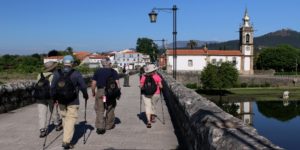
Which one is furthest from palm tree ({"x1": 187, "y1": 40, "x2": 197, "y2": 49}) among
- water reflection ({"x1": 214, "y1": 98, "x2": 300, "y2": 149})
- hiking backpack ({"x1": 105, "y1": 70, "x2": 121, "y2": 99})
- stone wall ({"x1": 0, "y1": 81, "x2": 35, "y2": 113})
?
hiking backpack ({"x1": 105, "y1": 70, "x2": 121, "y2": 99})

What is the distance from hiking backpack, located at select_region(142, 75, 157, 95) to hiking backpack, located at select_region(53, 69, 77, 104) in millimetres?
3166

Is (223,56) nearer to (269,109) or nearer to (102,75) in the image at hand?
(269,109)

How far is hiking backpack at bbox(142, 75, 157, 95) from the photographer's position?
10.7 metres

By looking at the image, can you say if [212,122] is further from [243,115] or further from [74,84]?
[243,115]

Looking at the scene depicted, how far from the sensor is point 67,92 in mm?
7637

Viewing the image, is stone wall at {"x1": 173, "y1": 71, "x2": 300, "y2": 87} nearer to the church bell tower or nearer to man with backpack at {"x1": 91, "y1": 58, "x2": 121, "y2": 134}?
the church bell tower

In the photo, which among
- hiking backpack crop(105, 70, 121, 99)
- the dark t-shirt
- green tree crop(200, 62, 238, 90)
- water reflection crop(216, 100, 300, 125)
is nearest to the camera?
hiking backpack crop(105, 70, 121, 99)

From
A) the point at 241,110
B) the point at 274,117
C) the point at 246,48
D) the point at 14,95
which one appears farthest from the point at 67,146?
the point at 246,48

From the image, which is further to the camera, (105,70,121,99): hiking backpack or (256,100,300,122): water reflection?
(256,100,300,122): water reflection

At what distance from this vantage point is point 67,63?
7.97m

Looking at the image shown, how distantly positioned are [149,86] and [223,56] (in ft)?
343

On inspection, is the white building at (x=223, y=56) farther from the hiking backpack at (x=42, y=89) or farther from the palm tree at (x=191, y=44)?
the hiking backpack at (x=42, y=89)

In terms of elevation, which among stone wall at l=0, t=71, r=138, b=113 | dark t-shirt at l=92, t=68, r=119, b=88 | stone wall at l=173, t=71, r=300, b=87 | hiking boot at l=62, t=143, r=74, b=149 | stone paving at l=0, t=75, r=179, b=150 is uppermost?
dark t-shirt at l=92, t=68, r=119, b=88

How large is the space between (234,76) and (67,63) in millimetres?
82140
